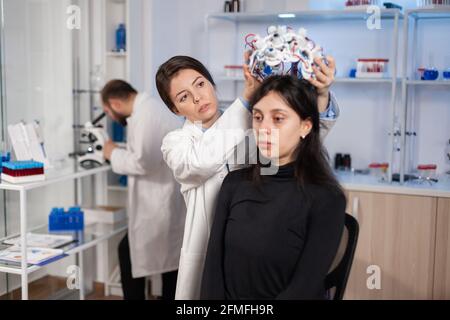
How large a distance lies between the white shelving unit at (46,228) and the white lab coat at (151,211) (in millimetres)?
181

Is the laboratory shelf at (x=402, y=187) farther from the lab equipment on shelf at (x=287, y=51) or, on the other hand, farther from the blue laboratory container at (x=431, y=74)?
the lab equipment on shelf at (x=287, y=51)

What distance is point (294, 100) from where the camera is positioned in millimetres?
1489

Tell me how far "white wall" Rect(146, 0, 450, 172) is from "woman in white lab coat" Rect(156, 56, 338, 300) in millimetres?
1194

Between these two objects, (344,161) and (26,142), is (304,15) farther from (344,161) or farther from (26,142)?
(26,142)

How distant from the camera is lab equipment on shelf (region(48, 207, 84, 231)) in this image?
112 inches

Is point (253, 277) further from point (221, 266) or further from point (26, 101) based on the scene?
point (26, 101)

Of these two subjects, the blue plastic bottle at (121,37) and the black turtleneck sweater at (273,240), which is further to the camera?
the blue plastic bottle at (121,37)

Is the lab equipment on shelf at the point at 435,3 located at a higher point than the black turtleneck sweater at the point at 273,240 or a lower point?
higher

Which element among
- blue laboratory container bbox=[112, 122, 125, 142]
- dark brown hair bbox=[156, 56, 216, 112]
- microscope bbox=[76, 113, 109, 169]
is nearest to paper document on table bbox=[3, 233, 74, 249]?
microscope bbox=[76, 113, 109, 169]

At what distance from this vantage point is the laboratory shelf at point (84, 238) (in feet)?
7.92

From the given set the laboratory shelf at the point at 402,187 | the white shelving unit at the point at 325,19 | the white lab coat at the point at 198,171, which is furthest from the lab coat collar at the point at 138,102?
the white lab coat at the point at 198,171

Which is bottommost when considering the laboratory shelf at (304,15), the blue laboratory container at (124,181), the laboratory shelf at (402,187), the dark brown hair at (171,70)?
the blue laboratory container at (124,181)

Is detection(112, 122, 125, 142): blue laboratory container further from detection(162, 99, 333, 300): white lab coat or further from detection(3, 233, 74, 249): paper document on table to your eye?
detection(162, 99, 333, 300): white lab coat

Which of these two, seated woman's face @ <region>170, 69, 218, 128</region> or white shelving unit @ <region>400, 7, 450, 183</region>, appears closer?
seated woman's face @ <region>170, 69, 218, 128</region>
